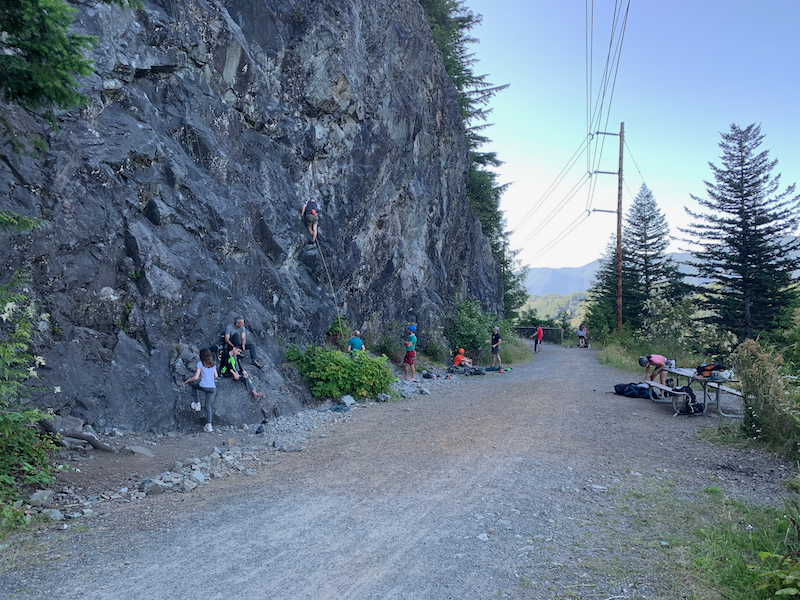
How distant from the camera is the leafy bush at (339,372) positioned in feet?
40.2

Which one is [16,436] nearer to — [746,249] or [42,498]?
[42,498]

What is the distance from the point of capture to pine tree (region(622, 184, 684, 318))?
1588 inches

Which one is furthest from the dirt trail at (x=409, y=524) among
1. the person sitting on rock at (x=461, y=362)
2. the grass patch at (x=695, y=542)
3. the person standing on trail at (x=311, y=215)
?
the person sitting on rock at (x=461, y=362)

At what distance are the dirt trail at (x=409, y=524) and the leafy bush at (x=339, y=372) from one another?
3.40 meters

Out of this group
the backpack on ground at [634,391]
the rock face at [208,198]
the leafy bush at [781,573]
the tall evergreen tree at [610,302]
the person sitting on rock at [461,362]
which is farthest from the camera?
the tall evergreen tree at [610,302]

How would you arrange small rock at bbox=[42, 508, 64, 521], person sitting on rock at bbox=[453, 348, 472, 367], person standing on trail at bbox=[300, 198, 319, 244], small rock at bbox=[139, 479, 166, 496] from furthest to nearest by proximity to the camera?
person sitting on rock at bbox=[453, 348, 472, 367] < person standing on trail at bbox=[300, 198, 319, 244] < small rock at bbox=[139, 479, 166, 496] < small rock at bbox=[42, 508, 64, 521]

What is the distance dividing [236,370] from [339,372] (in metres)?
2.91

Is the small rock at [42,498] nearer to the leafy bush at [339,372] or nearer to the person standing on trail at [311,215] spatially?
the leafy bush at [339,372]

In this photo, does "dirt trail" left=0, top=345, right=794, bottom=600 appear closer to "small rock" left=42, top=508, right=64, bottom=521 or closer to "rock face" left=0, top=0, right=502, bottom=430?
"small rock" left=42, top=508, right=64, bottom=521

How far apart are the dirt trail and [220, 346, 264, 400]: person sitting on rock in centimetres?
235

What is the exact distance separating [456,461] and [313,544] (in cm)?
305

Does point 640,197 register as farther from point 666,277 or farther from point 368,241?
point 368,241

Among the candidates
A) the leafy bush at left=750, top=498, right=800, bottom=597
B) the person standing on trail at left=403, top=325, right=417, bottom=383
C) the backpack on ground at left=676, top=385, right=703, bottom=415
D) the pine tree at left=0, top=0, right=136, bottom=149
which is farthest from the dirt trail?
the person standing on trail at left=403, top=325, right=417, bottom=383

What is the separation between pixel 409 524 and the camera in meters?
4.93
